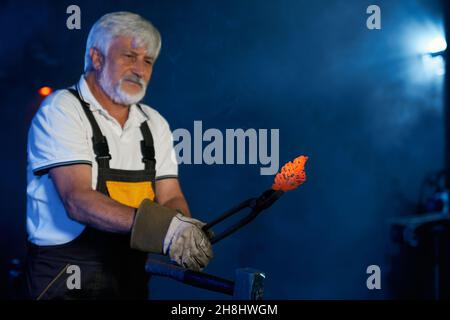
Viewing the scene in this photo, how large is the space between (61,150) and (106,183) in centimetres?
18

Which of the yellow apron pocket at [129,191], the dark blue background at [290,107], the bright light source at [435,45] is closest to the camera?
the yellow apron pocket at [129,191]

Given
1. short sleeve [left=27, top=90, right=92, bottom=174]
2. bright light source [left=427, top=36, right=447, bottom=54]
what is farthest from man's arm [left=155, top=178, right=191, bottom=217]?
bright light source [left=427, top=36, right=447, bottom=54]

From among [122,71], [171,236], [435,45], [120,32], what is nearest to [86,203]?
[171,236]

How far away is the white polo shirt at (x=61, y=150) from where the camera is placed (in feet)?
5.63

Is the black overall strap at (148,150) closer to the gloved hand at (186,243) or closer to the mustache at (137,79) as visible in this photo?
the mustache at (137,79)

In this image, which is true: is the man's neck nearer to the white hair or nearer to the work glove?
the white hair

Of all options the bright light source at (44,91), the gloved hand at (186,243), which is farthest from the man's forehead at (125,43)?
the gloved hand at (186,243)

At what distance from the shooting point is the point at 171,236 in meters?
1.52

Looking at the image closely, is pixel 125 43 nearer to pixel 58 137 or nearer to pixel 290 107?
pixel 58 137

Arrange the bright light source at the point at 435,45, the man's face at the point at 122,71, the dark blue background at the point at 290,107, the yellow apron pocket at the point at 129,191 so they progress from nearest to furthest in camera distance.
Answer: the yellow apron pocket at the point at 129,191 → the man's face at the point at 122,71 → the dark blue background at the point at 290,107 → the bright light source at the point at 435,45

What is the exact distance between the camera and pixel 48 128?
5.72ft

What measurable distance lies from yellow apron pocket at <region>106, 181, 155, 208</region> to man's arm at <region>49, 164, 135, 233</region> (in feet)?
0.44

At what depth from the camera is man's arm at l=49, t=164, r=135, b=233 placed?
5.29 feet

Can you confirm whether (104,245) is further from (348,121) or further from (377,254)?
(377,254)
